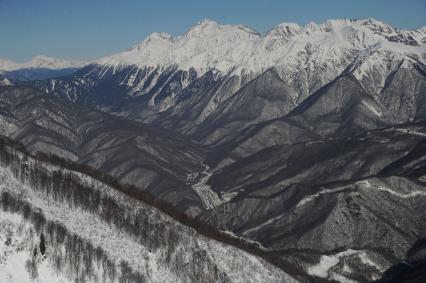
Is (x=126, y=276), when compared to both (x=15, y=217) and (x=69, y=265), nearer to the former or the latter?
(x=69, y=265)

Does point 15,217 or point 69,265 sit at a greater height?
point 15,217

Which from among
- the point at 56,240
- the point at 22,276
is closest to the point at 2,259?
the point at 22,276

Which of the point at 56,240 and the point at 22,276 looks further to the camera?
the point at 56,240

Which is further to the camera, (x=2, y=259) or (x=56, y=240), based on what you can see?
(x=56, y=240)

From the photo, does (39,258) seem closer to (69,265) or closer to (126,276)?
(69,265)

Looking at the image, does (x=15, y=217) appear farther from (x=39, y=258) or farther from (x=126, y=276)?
(x=126, y=276)

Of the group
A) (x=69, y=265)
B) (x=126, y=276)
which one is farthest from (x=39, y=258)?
(x=126, y=276)

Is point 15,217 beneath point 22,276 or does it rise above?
above
